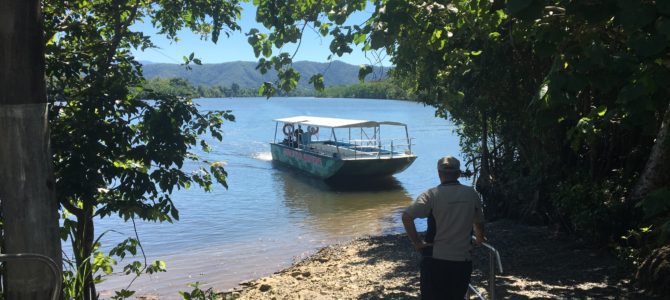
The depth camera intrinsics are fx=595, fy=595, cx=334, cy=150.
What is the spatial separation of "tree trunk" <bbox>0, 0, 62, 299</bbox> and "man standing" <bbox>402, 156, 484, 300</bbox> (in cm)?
240

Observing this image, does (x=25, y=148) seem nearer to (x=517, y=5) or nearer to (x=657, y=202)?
(x=517, y=5)

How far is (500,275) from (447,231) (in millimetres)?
4152

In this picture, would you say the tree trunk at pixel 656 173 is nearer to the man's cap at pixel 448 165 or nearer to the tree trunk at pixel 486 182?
the man's cap at pixel 448 165

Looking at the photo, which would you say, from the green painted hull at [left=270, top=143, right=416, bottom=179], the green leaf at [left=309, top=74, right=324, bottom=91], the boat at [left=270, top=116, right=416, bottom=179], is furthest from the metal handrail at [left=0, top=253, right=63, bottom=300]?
the green painted hull at [left=270, top=143, right=416, bottom=179]

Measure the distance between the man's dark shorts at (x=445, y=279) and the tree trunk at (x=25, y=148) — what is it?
8.33 feet

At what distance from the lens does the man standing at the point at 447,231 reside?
4262 mm

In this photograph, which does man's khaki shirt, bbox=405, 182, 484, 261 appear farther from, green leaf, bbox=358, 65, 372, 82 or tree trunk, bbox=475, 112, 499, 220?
tree trunk, bbox=475, 112, 499, 220

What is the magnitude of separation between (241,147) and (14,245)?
42658 mm

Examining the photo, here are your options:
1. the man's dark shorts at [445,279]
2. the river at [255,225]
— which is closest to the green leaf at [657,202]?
the man's dark shorts at [445,279]

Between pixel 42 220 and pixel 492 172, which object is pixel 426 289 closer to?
pixel 42 220

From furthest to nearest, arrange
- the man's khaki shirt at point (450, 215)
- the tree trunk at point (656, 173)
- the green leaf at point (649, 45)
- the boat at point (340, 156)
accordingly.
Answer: the boat at point (340, 156) → the tree trunk at point (656, 173) → the man's khaki shirt at point (450, 215) → the green leaf at point (649, 45)

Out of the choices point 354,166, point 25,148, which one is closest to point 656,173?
point 25,148

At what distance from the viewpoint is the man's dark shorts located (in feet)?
14.2

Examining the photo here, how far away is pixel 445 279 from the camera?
4328 millimetres
